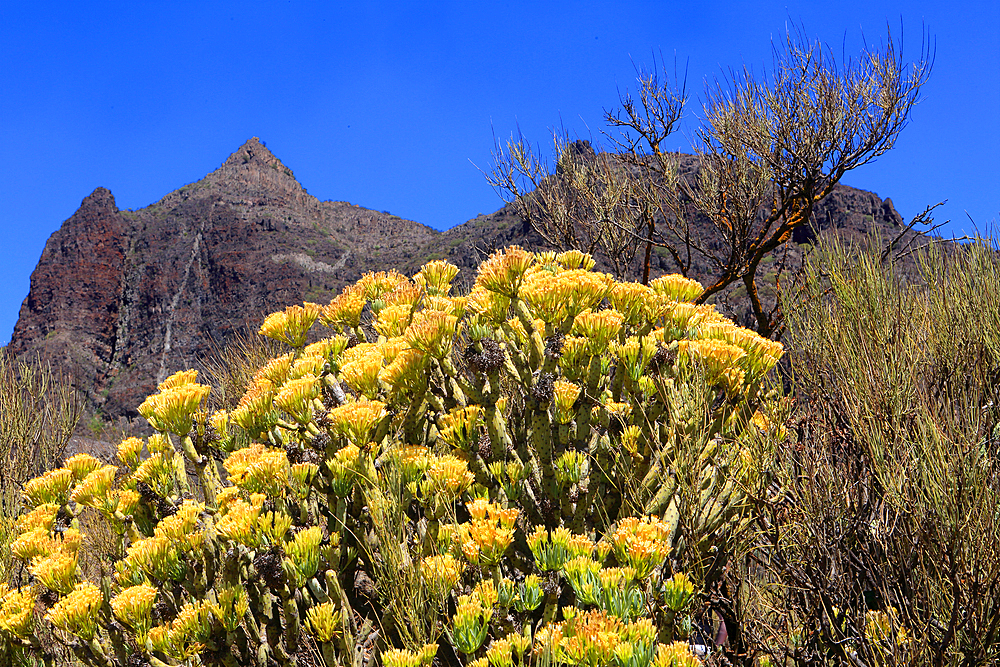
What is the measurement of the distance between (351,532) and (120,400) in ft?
220

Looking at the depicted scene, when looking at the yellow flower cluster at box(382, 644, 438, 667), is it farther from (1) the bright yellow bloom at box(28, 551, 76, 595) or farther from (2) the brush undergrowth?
(1) the bright yellow bloom at box(28, 551, 76, 595)

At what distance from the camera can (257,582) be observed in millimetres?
2789

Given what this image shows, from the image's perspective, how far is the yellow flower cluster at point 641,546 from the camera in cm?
209

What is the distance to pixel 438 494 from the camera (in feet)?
8.88

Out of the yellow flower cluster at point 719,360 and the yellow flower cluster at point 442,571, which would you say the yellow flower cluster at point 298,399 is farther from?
the yellow flower cluster at point 719,360

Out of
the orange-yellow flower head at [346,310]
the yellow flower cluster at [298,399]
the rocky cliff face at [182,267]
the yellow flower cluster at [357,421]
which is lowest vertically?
the yellow flower cluster at [357,421]

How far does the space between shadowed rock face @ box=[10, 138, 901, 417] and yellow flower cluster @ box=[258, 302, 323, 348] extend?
164 ft

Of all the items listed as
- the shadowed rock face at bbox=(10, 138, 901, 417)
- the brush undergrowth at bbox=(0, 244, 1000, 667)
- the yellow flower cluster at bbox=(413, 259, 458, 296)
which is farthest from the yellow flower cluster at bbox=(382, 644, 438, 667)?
the shadowed rock face at bbox=(10, 138, 901, 417)

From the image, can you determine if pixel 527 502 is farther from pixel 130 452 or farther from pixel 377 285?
pixel 130 452

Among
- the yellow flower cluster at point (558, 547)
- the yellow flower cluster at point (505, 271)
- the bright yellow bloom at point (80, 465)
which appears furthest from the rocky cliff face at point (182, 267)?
the yellow flower cluster at point (558, 547)

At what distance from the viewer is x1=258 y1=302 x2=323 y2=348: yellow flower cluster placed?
3502mm

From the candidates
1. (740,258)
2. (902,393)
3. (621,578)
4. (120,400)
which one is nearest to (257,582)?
(621,578)

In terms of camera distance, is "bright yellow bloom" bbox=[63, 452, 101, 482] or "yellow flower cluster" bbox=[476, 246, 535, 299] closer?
"yellow flower cluster" bbox=[476, 246, 535, 299]

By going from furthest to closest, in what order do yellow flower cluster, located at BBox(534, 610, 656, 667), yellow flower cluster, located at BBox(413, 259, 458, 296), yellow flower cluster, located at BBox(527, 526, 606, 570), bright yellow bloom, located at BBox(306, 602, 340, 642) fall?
yellow flower cluster, located at BBox(413, 259, 458, 296) → bright yellow bloom, located at BBox(306, 602, 340, 642) → yellow flower cluster, located at BBox(527, 526, 606, 570) → yellow flower cluster, located at BBox(534, 610, 656, 667)
